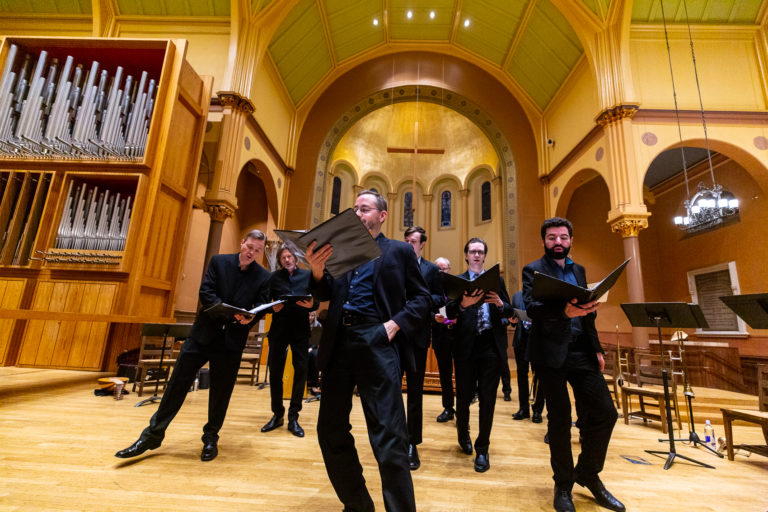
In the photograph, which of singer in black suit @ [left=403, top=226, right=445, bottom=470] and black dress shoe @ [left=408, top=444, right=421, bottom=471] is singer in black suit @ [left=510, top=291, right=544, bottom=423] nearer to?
singer in black suit @ [left=403, top=226, right=445, bottom=470]

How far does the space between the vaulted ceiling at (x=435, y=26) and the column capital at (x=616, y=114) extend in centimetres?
223

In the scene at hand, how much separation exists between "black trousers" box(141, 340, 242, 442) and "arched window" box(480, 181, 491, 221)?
1289 centimetres

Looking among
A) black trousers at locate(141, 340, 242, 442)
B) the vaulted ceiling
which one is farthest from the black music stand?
the vaulted ceiling

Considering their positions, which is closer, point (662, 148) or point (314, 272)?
point (314, 272)

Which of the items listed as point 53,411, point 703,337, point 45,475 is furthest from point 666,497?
point 703,337

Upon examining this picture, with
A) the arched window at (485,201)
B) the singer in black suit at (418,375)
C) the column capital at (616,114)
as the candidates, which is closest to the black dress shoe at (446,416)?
the singer in black suit at (418,375)

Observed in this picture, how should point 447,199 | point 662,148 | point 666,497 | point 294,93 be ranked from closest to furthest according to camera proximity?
1. point 666,497
2. point 662,148
3. point 294,93
4. point 447,199

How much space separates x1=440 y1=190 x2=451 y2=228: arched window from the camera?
15630mm

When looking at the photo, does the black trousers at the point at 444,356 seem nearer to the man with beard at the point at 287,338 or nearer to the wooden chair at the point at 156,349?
the man with beard at the point at 287,338

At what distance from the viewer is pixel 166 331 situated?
4770mm

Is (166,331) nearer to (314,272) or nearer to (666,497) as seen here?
(314,272)

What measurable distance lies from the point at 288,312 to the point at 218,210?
5141 millimetres

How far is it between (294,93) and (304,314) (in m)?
9.33

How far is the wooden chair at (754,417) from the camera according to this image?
2.92 meters
